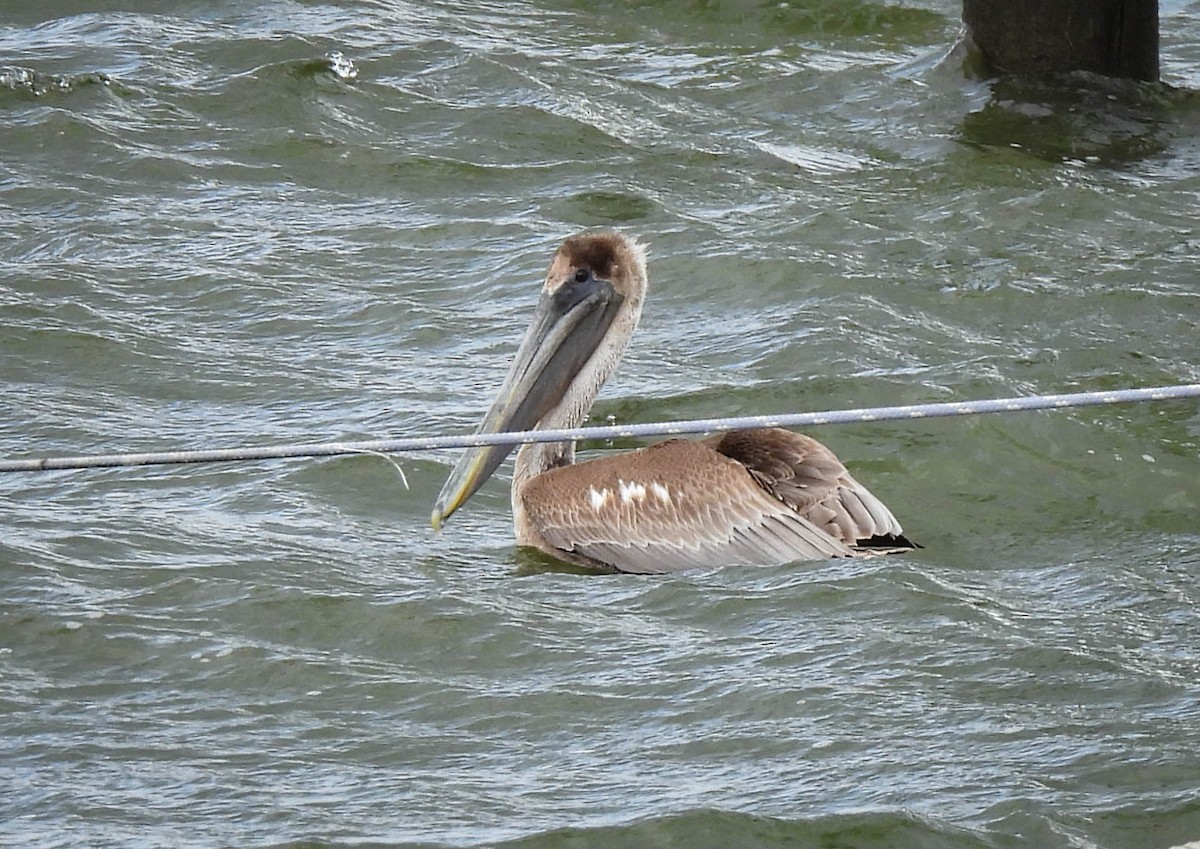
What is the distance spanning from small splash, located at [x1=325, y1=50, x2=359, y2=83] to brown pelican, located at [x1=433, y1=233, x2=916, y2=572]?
4173 mm

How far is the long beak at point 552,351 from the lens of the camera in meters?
5.99

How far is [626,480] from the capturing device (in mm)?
5617

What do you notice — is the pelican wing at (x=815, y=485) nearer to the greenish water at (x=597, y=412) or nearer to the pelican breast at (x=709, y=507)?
the pelican breast at (x=709, y=507)

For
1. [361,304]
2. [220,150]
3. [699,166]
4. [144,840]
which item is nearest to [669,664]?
[144,840]

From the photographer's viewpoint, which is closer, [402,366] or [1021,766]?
[1021,766]

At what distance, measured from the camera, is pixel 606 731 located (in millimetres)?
4188

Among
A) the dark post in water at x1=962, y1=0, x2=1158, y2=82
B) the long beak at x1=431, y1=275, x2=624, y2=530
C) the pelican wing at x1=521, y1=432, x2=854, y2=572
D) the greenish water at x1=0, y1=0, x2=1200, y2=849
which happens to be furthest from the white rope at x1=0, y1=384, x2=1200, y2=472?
the dark post in water at x1=962, y1=0, x2=1158, y2=82

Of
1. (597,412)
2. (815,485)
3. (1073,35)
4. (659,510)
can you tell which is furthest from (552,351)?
(1073,35)

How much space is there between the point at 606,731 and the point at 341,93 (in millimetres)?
6132

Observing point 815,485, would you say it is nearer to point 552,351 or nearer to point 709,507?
point 709,507

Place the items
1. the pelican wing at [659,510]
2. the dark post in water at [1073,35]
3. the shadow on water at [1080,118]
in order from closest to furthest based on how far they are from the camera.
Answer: the pelican wing at [659,510], the shadow on water at [1080,118], the dark post in water at [1073,35]

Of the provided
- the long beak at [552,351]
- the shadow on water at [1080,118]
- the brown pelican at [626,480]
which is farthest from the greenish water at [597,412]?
the long beak at [552,351]

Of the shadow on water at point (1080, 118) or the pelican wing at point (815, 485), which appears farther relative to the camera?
the shadow on water at point (1080, 118)

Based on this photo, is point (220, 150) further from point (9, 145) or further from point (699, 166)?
point (699, 166)
